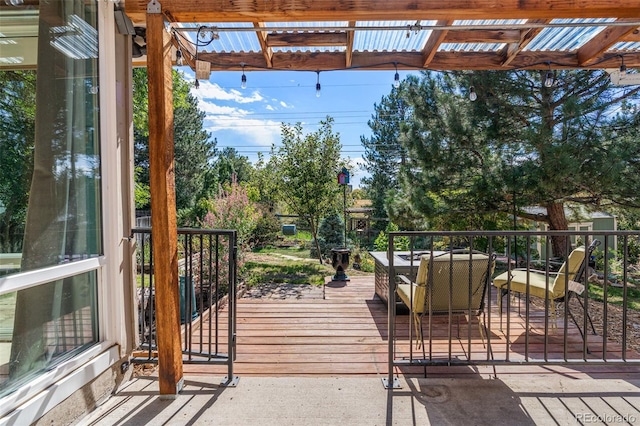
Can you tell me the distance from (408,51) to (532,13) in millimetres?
1195

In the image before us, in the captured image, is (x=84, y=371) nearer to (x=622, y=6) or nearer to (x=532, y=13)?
(x=532, y=13)

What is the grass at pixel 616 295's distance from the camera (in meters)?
4.82

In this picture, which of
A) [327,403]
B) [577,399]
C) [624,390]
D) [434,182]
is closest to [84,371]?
[327,403]

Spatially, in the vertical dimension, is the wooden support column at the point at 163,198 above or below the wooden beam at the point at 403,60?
below

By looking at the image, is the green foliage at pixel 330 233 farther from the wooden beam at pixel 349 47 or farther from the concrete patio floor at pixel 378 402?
the concrete patio floor at pixel 378 402

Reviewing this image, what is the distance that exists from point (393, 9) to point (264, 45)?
1.22m

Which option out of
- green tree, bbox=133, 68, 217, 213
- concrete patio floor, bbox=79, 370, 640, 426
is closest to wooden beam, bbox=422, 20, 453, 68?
concrete patio floor, bbox=79, 370, 640, 426

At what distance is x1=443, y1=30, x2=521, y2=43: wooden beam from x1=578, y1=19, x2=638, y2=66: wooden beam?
2.17ft

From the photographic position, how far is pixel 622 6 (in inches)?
78.7

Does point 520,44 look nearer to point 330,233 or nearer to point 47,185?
point 47,185

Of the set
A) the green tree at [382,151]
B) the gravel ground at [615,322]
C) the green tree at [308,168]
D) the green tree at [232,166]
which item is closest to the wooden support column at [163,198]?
the gravel ground at [615,322]

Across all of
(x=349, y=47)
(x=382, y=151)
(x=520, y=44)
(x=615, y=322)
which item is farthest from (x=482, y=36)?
(x=382, y=151)

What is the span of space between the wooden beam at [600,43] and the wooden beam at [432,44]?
1283mm

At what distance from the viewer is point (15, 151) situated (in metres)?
1.59
